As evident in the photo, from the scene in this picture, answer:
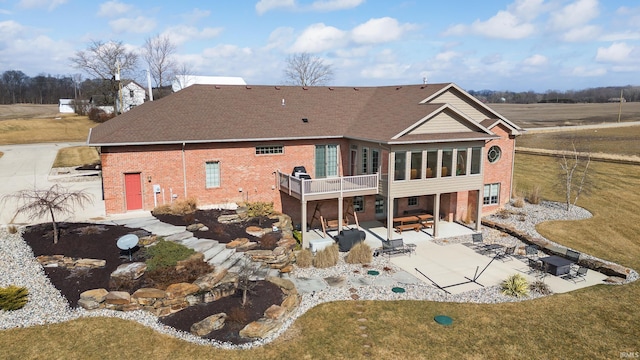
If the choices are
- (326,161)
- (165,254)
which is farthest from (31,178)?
(326,161)

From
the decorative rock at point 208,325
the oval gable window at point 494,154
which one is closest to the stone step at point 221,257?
the decorative rock at point 208,325

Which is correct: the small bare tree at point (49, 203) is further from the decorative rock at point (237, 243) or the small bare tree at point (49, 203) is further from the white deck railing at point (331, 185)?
the white deck railing at point (331, 185)

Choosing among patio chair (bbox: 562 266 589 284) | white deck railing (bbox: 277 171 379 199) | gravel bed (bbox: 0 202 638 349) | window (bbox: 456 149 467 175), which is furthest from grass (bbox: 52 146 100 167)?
patio chair (bbox: 562 266 589 284)

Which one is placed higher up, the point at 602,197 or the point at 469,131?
the point at 469,131

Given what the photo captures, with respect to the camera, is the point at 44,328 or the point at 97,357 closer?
the point at 97,357

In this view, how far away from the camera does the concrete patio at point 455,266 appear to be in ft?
52.9

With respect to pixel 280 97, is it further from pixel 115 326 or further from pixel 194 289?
pixel 115 326

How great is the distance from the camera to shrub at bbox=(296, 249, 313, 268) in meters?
17.1

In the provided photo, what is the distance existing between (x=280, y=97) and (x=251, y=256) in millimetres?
12772

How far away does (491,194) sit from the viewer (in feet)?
86.2

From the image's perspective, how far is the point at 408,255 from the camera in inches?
753

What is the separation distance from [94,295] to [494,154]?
2289 cm

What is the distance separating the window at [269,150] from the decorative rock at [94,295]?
11.4m

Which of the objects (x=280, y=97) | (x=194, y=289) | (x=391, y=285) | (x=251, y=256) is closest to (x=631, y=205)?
(x=391, y=285)
